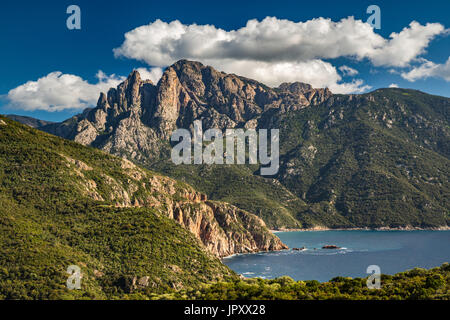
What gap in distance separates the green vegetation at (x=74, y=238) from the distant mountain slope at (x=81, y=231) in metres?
→ 0.17

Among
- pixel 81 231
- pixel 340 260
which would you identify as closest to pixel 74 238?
pixel 81 231

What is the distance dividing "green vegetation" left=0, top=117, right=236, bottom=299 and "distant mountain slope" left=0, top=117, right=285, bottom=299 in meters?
0.17

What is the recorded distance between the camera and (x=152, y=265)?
259ft

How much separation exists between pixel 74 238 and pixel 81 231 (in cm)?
355

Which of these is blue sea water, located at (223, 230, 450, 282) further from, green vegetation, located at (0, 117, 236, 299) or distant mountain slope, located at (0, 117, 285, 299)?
green vegetation, located at (0, 117, 236, 299)

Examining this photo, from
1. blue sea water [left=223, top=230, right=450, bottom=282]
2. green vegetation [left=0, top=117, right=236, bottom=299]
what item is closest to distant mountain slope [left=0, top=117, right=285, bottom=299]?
green vegetation [left=0, top=117, right=236, bottom=299]

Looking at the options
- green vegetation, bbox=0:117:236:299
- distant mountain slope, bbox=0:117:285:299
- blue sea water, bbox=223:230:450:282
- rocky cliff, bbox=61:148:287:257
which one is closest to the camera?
green vegetation, bbox=0:117:236:299

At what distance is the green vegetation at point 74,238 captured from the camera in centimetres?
6431

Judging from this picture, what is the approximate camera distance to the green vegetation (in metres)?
64.3

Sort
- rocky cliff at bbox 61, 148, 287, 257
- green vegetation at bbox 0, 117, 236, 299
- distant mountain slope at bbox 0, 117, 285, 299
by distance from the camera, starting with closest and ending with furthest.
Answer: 1. green vegetation at bbox 0, 117, 236, 299
2. distant mountain slope at bbox 0, 117, 285, 299
3. rocky cliff at bbox 61, 148, 287, 257

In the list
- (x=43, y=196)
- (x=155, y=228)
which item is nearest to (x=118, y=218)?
(x=155, y=228)

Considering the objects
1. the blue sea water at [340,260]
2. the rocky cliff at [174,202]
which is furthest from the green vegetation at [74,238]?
the blue sea water at [340,260]

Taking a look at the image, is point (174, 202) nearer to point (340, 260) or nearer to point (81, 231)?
point (81, 231)

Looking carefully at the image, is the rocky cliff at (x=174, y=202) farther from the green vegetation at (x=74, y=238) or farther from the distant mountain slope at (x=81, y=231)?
the green vegetation at (x=74, y=238)
